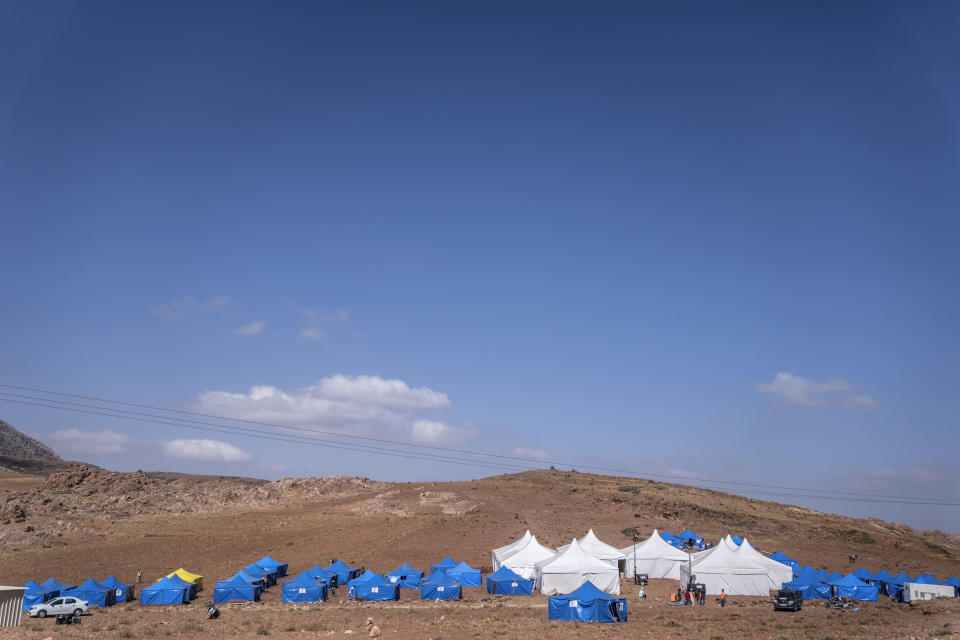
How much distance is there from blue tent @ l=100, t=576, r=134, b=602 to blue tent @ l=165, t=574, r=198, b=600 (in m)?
3.01

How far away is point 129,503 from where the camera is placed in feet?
312

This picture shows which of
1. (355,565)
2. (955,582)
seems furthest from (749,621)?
(355,565)

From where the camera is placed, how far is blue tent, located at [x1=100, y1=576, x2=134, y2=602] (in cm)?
5195

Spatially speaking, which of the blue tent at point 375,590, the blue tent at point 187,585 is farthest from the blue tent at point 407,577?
the blue tent at point 187,585

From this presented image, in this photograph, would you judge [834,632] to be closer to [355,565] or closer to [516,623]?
[516,623]

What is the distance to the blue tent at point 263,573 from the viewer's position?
194ft

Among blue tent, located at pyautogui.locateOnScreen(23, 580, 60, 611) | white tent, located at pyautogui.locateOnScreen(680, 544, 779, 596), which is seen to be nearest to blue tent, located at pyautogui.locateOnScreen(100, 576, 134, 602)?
blue tent, located at pyautogui.locateOnScreen(23, 580, 60, 611)

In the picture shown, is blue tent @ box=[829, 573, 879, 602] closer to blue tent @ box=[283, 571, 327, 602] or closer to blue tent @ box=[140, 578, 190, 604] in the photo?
blue tent @ box=[283, 571, 327, 602]

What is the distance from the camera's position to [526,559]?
61.1 m

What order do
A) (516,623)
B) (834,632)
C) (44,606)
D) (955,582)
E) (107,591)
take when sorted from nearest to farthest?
(834,632) → (516,623) → (44,606) → (107,591) → (955,582)

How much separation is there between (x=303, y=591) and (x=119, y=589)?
13484mm

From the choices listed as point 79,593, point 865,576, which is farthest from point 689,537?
point 79,593

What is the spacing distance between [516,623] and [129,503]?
72526 millimetres

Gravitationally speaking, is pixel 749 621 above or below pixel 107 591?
above
